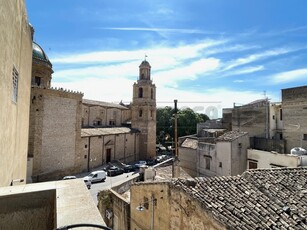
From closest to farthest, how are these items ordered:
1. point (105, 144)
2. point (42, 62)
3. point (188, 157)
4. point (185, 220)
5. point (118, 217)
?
1. point (185, 220)
2. point (118, 217)
3. point (188, 157)
4. point (42, 62)
5. point (105, 144)

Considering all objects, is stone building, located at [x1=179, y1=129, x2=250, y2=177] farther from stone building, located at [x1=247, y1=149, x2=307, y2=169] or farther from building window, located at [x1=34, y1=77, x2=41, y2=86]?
building window, located at [x1=34, y1=77, x2=41, y2=86]

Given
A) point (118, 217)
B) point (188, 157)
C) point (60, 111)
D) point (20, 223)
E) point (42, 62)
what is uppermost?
point (42, 62)

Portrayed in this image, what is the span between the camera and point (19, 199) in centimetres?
273

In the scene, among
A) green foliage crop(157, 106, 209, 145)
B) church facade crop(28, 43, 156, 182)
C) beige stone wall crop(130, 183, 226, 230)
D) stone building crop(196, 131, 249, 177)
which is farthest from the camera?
green foliage crop(157, 106, 209, 145)

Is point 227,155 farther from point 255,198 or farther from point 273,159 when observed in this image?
point 255,198

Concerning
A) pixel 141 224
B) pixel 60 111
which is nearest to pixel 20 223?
pixel 141 224

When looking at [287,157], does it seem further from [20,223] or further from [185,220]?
[20,223]

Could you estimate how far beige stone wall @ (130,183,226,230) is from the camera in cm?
654

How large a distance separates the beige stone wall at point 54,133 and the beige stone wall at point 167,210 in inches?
641

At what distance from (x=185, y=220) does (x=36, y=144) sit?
20.3 meters

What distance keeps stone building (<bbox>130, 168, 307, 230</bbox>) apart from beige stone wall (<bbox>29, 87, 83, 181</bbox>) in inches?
680

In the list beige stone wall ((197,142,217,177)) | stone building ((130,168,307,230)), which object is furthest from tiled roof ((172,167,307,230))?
beige stone wall ((197,142,217,177))

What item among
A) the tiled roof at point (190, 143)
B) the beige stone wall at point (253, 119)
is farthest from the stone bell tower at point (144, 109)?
the beige stone wall at point (253, 119)

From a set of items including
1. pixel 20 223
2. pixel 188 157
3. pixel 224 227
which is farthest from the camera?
pixel 188 157
